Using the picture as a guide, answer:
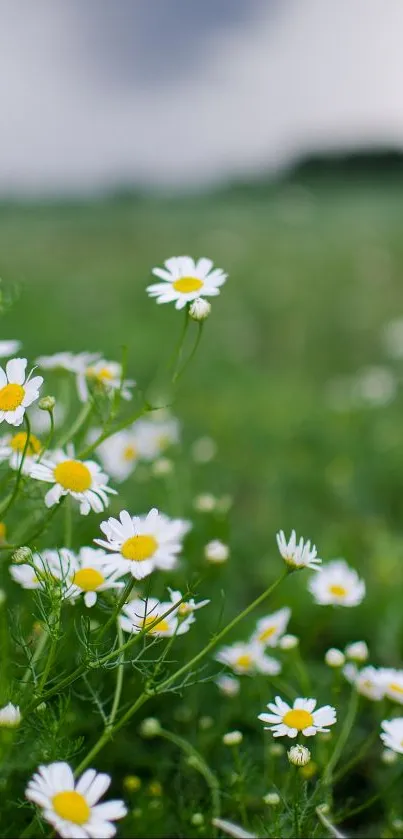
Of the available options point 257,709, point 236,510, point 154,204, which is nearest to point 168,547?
point 257,709

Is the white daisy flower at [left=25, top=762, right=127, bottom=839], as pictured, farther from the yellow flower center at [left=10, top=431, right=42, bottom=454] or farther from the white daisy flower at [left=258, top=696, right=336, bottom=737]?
the yellow flower center at [left=10, top=431, right=42, bottom=454]

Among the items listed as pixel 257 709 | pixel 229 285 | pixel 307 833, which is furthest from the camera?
→ pixel 229 285

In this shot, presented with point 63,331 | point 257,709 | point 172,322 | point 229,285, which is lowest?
point 257,709

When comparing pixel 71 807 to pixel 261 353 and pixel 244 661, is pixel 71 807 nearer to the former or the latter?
pixel 244 661

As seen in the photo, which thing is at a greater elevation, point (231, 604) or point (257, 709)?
point (231, 604)

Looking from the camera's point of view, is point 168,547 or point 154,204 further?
point 154,204

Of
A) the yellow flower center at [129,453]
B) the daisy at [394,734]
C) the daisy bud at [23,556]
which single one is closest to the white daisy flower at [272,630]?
the daisy at [394,734]

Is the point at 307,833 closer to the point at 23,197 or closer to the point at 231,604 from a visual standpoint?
the point at 231,604

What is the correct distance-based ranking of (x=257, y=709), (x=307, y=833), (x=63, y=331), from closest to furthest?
1. (x=307, y=833)
2. (x=257, y=709)
3. (x=63, y=331)

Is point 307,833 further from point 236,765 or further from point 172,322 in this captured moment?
point 172,322

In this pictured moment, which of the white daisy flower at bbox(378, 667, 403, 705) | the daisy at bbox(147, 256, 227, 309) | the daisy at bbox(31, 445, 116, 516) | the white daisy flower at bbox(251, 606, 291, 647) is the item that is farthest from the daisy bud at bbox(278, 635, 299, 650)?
the daisy at bbox(147, 256, 227, 309)
